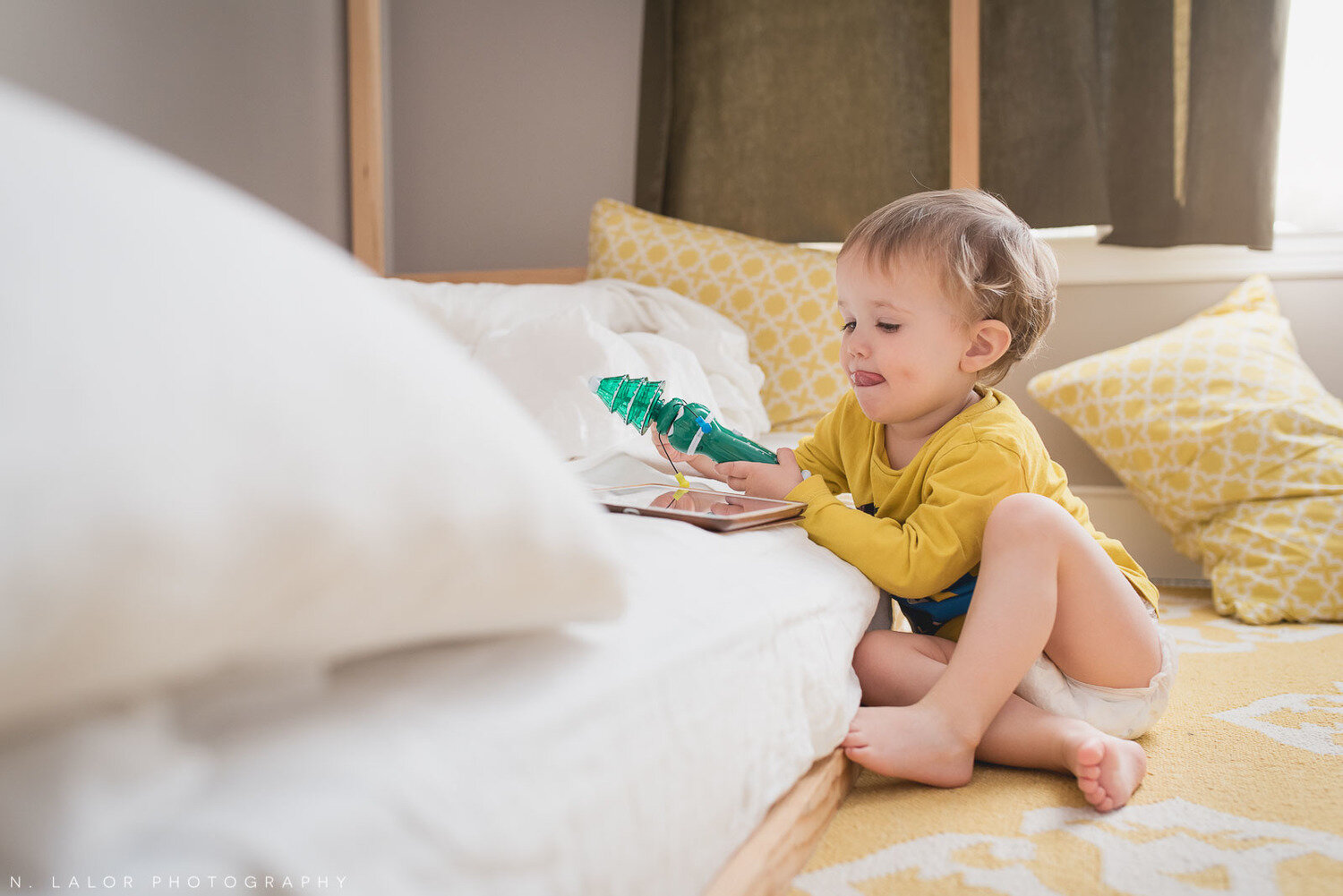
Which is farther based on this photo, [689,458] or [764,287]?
[764,287]

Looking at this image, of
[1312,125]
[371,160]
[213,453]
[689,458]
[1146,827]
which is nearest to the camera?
[213,453]

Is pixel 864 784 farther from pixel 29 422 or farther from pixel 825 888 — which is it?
pixel 29 422

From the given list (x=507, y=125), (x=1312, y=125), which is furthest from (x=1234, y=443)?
(x=507, y=125)

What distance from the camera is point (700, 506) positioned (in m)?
0.87

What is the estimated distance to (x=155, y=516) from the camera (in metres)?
0.27

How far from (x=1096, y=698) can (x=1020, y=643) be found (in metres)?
0.14

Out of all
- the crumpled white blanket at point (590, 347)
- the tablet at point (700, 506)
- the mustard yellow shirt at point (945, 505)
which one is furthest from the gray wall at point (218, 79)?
the mustard yellow shirt at point (945, 505)

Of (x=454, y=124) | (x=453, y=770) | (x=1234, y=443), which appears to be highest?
(x=454, y=124)

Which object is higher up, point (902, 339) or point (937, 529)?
point (902, 339)

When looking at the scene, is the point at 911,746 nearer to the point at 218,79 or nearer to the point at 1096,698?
the point at 1096,698

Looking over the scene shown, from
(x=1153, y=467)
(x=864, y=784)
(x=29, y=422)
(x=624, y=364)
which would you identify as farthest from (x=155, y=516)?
(x=1153, y=467)

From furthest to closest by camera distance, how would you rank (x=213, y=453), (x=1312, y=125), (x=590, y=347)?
1. (x=1312, y=125)
2. (x=590, y=347)
3. (x=213, y=453)

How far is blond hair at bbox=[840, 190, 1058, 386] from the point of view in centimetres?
96

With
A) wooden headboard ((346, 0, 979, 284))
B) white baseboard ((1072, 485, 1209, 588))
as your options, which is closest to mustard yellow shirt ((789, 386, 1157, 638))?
white baseboard ((1072, 485, 1209, 588))
